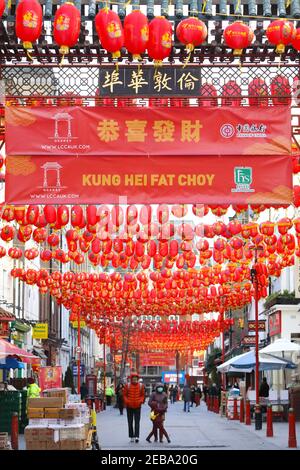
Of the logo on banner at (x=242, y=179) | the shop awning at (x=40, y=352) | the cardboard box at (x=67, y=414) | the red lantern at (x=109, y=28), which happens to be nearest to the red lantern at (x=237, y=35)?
the red lantern at (x=109, y=28)

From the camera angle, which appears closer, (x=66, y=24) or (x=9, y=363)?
(x=66, y=24)

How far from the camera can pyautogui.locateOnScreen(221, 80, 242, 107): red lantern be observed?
20.0 meters

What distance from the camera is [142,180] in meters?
19.0

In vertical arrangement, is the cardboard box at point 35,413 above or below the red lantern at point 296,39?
below

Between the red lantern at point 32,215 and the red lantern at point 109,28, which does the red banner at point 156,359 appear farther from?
the red lantern at point 109,28

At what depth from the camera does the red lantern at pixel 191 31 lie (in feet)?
59.6

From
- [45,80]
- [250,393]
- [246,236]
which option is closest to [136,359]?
[250,393]

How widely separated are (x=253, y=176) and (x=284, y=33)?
266 cm

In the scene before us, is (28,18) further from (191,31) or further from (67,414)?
(67,414)

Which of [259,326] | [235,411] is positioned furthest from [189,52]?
[259,326]

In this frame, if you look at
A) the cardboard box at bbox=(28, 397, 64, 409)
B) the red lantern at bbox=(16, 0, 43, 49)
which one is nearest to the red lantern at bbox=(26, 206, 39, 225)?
the cardboard box at bbox=(28, 397, 64, 409)

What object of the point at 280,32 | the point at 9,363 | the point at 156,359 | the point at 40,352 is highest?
the point at 280,32

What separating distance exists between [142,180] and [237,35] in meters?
3.16

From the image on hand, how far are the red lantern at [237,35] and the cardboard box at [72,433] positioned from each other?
328 inches
